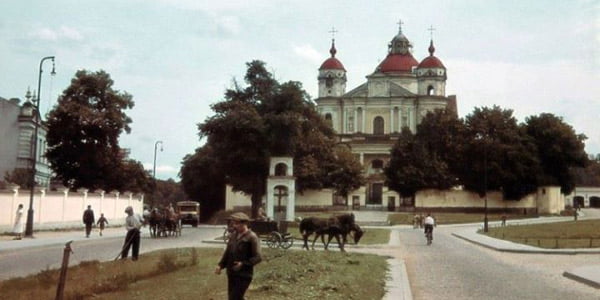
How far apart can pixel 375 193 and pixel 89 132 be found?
5159 cm

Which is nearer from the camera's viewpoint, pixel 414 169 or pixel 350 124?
pixel 414 169

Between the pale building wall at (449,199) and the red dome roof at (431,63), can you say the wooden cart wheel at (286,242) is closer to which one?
the pale building wall at (449,199)

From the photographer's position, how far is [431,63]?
117062mm

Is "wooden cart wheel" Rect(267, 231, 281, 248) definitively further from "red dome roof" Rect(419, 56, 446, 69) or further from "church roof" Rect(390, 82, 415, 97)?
"red dome roof" Rect(419, 56, 446, 69)

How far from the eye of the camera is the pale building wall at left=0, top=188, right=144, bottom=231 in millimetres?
38094

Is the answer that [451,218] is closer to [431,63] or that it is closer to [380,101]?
[380,101]

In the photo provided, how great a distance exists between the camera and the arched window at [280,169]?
54438mm

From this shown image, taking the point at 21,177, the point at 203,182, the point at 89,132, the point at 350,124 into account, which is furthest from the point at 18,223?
the point at 350,124

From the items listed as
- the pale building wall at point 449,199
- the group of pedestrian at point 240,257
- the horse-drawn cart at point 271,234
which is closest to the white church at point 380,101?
the pale building wall at point 449,199

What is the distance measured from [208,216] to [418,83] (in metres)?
43.1

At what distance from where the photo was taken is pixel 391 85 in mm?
118938

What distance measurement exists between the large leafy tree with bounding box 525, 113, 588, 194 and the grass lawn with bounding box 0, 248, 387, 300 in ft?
243

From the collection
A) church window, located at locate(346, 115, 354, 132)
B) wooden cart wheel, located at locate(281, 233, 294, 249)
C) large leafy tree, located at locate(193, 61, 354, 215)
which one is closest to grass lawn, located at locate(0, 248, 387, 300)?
wooden cart wheel, located at locate(281, 233, 294, 249)

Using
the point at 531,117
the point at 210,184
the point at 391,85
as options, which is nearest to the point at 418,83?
the point at 391,85
